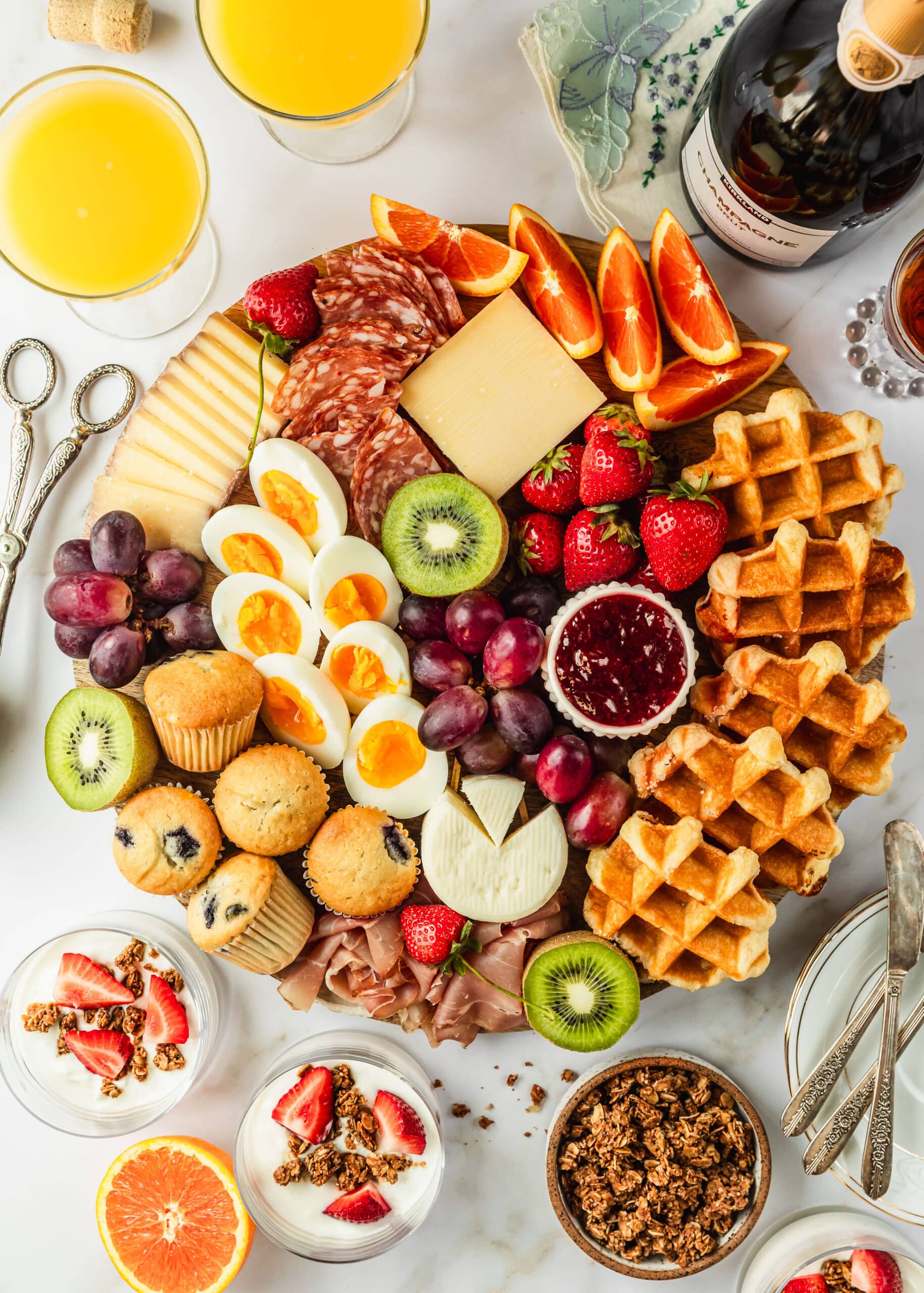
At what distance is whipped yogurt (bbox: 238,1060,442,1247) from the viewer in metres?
2.50

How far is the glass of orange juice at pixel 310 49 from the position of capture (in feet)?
7.36

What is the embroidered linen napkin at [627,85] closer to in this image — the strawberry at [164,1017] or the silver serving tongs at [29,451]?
the silver serving tongs at [29,451]

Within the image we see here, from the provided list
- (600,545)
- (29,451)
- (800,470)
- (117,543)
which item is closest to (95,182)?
(29,451)

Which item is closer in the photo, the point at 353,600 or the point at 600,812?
the point at 600,812

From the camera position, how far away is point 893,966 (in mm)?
2191

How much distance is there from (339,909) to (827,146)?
2.05m

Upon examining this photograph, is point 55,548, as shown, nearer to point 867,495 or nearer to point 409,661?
point 409,661

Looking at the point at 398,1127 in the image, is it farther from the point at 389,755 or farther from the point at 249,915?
the point at 389,755

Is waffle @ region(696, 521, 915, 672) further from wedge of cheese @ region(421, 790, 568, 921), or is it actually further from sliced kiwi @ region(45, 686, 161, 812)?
sliced kiwi @ region(45, 686, 161, 812)

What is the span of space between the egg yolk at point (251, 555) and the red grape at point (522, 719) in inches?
27.1

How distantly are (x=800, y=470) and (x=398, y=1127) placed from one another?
197 cm

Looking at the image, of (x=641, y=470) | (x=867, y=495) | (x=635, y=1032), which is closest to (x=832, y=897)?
(x=635, y=1032)

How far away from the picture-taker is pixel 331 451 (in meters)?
2.46

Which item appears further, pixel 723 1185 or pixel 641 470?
pixel 723 1185
